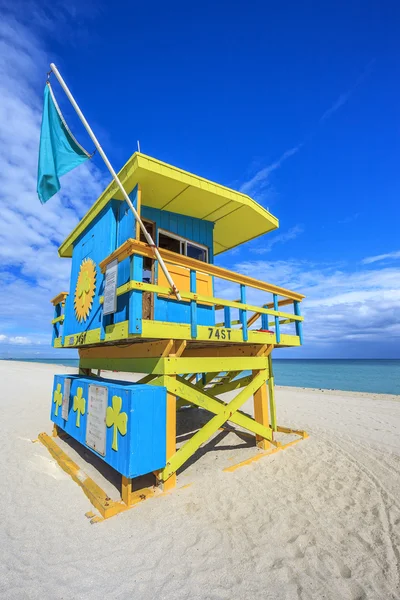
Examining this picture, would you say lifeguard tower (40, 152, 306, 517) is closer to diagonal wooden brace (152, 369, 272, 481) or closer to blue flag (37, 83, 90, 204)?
diagonal wooden brace (152, 369, 272, 481)

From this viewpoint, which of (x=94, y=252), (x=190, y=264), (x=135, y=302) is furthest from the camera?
(x=94, y=252)

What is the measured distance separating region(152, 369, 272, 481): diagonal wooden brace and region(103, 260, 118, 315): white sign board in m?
1.38

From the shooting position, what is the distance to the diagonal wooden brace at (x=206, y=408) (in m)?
4.67

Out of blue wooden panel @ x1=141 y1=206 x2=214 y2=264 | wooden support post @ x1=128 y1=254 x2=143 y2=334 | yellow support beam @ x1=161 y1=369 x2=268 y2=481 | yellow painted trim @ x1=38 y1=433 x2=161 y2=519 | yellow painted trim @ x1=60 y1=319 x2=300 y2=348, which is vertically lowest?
yellow painted trim @ x1=38 y1=433 x2=161 y2=519

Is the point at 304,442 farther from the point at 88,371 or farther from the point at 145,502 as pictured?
the point at 88,371

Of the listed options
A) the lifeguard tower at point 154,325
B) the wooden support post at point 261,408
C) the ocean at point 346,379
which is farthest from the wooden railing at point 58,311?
the ocean at point 346,379

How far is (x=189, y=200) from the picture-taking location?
248 inches

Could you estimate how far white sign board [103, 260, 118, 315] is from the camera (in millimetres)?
4711

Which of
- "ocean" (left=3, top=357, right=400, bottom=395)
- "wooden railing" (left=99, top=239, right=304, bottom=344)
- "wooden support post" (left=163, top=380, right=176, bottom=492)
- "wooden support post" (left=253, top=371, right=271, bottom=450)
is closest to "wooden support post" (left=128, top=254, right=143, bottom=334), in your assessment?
"wooden railing" (left=99, top=239, right=304, bottom=344)

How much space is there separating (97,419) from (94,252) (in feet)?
11.5

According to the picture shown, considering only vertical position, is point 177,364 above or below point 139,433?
above

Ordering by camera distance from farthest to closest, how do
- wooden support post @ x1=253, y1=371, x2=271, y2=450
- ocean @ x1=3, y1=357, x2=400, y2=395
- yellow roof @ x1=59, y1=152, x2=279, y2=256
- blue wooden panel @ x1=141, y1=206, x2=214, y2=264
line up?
ocean @ x1=3, y1=357, x2=400, y2=395
wooden support post @ x1=253, y1=371, x2=271, y2=450
blue wooden panel @ x1=141, y1=206, x2=214, y2=264
yellow roof @ x1=59, y1=152, x2=279, y2=256

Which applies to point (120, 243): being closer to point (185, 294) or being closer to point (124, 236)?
point (124, 236)

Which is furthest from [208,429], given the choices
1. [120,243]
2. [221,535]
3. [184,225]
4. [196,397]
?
[184,225]
